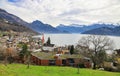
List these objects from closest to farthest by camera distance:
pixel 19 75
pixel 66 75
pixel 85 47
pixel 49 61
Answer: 1. pixel 19 75
2. pixel 66 75
3. pixel 49 61
4. pixel 85 47

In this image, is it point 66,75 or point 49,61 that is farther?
point 49,61

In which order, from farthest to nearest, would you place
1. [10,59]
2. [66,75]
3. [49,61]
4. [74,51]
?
[74,51] → [10,59] → [49,61] → [66,75]

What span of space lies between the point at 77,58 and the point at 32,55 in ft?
39.1

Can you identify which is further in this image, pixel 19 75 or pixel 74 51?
pixel 74 51

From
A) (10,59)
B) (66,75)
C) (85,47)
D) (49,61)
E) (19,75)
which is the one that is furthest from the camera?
(85,47)

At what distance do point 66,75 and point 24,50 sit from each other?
102 ft

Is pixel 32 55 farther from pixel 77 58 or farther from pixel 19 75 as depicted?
pixel 19 75

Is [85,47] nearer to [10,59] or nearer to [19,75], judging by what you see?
[10,59]

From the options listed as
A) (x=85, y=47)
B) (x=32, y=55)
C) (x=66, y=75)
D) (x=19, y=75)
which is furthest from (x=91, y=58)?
(x=19, y=75)

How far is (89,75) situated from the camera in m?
37.8

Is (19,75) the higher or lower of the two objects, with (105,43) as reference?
lower

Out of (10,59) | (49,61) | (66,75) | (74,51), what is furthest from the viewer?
(74,51)

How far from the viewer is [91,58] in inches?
2399

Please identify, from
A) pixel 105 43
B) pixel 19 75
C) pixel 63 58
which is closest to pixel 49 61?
pixel 63 58
